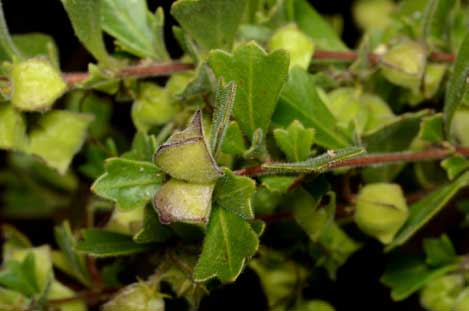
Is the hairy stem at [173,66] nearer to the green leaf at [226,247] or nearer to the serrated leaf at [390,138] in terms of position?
the serrated leaf at [390,138]

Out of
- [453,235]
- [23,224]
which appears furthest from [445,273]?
[23,224]

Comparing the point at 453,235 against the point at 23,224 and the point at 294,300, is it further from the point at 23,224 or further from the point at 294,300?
the point at 23,224

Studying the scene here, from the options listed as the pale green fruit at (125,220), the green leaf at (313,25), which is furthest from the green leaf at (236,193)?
the green leaf at (313,25)

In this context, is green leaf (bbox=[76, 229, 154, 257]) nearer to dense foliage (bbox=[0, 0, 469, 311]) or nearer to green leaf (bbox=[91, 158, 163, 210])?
dense foliage (bbox=[0, 0, 469, 311])

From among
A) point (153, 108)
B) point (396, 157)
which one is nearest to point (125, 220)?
point (153, 108)

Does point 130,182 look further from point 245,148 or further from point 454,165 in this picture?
point 454,165
